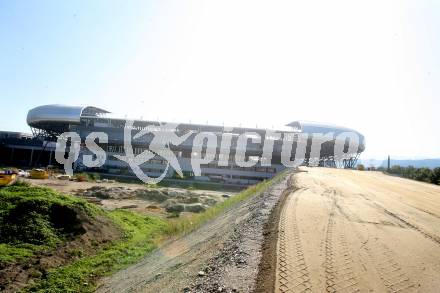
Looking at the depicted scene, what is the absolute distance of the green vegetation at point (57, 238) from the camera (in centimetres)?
1420

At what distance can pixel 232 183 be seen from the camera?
82000 millimetres

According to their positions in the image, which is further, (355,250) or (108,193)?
(108,193)

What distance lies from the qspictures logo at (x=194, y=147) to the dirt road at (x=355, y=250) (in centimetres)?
6825

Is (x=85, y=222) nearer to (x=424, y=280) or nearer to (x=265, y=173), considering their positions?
(x=424, y=280)

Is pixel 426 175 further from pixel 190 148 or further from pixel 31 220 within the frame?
pixel 190 148

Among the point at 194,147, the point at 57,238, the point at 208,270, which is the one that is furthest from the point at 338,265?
the point at 194,147

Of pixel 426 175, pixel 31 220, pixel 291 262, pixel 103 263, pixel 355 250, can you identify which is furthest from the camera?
pixel 426 175

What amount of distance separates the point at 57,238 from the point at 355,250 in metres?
14.3

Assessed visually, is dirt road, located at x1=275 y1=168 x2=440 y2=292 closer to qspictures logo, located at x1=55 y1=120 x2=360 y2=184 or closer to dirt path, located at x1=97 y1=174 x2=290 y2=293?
dirt path, located at x1=97 y1=174 x2=290 y2=293

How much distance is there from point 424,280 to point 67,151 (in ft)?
302

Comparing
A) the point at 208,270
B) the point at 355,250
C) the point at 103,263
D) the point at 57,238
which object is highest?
the point at 355,250

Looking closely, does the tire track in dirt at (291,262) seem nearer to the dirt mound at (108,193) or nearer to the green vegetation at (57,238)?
the green vegetation at (57,238)

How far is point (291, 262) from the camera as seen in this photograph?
318 inches

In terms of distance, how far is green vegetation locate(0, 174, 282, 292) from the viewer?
46.6 feet
